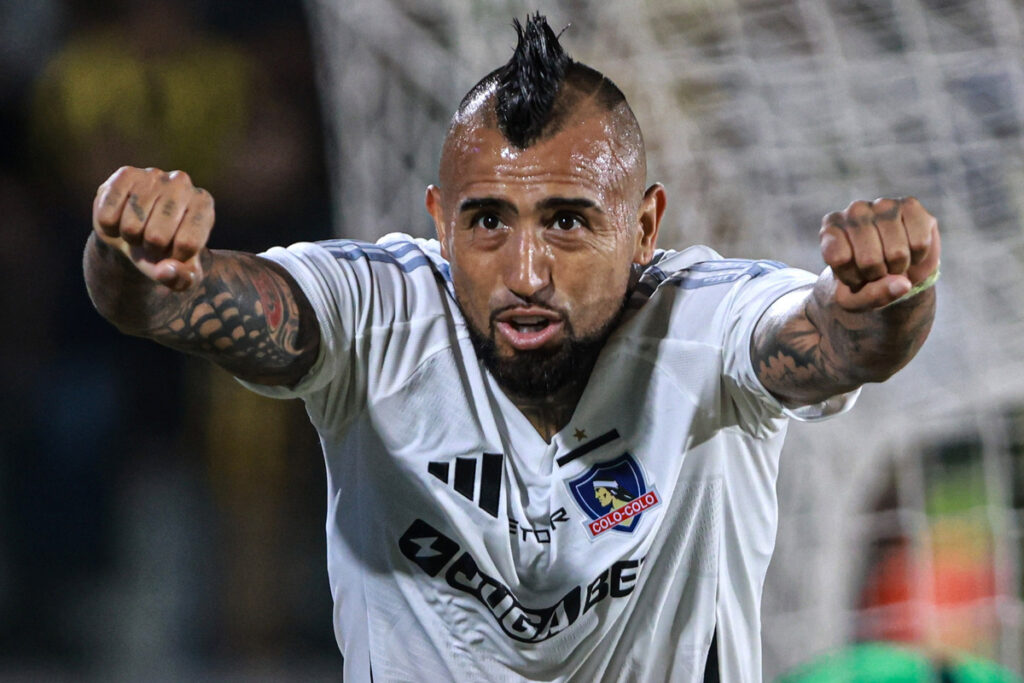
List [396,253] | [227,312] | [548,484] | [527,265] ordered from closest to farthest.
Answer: [227,312], [527,265], [548,484], [396,253]

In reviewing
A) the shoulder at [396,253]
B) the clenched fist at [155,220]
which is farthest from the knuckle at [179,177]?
the shoulder at [396,253]

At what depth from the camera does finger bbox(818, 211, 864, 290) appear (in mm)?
1020

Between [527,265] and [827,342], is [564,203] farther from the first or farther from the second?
[827,342]

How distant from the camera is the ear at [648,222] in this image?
1.51m

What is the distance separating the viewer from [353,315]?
1.38 metres

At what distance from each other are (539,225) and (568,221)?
44 millimetres

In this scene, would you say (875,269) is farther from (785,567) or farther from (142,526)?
(142,526)

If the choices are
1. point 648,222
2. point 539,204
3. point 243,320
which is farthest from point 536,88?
point 243,320

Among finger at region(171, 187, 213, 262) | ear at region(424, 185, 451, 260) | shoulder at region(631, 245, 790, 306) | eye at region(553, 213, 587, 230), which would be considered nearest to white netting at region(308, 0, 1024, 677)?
shoulder at region(631, 245, 790, 306)

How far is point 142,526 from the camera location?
8.52 ft

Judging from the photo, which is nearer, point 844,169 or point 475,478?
point 475,478

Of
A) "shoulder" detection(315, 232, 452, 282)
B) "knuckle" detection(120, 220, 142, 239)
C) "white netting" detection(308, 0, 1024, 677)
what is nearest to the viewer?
"knuckle" detection(120, 220, 142, 239)

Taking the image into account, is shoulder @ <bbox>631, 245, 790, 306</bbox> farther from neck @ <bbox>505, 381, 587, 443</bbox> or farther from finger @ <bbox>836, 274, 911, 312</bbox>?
finger @ <bbox>836, 274, 911, 312</bbox>

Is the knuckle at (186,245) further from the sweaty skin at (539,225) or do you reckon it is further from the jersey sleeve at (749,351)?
the jersey sleeve at (749,351)
